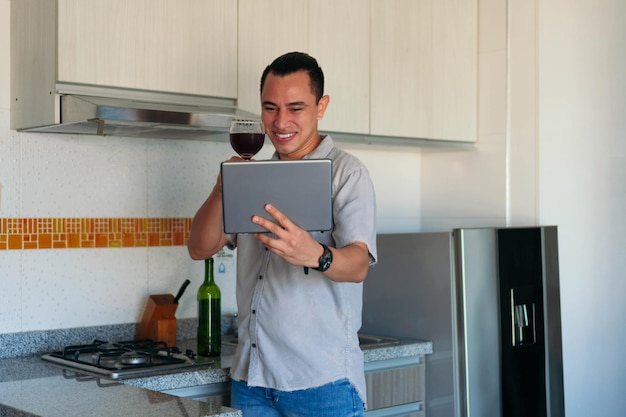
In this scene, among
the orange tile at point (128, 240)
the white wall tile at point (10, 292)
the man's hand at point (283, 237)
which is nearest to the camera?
the man's hand at point (283, 237)

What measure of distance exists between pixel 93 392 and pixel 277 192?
74 centimetres

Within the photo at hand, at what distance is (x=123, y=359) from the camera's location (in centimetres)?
260

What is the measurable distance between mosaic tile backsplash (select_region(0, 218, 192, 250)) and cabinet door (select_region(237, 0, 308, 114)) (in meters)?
0.55

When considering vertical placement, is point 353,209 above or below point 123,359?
above

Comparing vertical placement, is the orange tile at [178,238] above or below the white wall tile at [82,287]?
above

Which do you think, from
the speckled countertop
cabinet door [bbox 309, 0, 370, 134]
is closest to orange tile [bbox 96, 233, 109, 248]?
the speckled countertop

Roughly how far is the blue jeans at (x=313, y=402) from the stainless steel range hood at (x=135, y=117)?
86 centimetres

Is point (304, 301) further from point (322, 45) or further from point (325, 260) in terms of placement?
point (322, 45)

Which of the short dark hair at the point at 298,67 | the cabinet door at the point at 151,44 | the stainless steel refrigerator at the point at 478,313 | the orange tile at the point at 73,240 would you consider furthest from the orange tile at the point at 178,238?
the short dark hair at the point at 298,67

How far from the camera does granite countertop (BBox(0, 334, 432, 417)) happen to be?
6.29 feet

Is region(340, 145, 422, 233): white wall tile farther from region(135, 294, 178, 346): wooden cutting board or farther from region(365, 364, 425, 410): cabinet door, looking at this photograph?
region(135, 294, 178, 346): wooden cutting board

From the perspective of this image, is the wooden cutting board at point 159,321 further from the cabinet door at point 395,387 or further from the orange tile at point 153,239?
the cabinet door at point 395,387

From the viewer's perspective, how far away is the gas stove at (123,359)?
2.50m

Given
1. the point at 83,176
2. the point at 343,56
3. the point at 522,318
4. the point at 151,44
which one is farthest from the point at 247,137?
the point at 522,318
